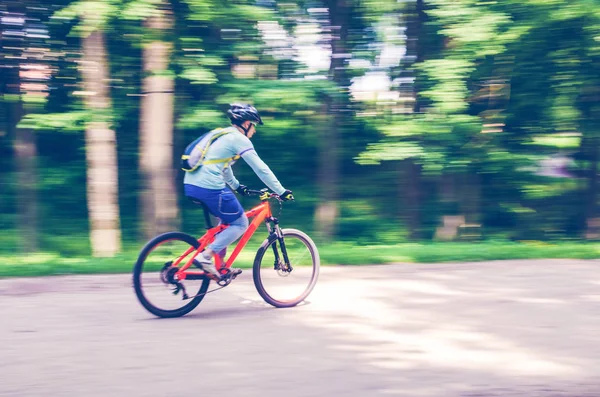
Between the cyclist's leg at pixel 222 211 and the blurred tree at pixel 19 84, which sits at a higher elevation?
the blurred tree at pixel 19 84

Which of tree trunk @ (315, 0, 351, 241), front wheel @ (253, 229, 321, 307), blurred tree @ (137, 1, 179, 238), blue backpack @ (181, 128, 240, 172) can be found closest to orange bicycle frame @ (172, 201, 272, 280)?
front wheel @ (253, 229, 321, 307)

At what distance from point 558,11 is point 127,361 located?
9754mm

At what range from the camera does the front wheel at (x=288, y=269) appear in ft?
22.5

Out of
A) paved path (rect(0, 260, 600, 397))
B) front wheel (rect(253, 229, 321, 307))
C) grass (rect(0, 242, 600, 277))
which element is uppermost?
front wheel (rect(253, 229, 321, 307))

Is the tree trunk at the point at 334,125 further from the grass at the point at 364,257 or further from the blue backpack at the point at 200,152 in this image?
the blue backpack at the point at 200,152

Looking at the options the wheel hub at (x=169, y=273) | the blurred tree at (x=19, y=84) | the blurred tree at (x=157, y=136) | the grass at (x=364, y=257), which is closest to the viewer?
the wheel hub at (x=169, y=273)

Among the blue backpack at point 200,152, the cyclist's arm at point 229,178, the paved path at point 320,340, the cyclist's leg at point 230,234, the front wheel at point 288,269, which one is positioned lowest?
the paved path at point 320,340

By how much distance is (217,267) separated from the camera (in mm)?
6602

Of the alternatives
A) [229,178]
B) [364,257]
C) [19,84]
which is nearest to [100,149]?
[19,84]

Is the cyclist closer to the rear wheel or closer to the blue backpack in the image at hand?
the blue backpack

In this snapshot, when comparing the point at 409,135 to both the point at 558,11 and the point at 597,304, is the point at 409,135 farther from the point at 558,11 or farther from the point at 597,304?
the point at 597,304

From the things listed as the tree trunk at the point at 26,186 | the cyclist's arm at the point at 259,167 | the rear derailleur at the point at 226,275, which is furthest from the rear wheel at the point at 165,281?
the tree trunk at the point at 26,186

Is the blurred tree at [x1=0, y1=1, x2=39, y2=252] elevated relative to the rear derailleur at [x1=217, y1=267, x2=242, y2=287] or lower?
elevated

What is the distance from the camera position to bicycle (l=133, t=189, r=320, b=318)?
6320 mm
